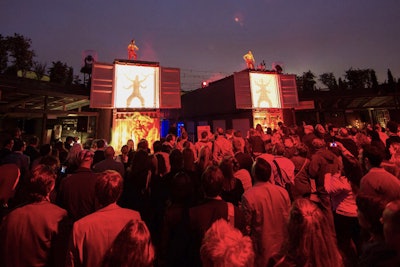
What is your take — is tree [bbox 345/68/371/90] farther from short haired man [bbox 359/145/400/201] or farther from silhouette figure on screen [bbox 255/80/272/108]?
short haired man [bbox 359/145/400/201]

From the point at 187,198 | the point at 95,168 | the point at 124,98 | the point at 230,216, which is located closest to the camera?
the point at 230,216

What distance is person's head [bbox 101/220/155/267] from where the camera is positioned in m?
1.44

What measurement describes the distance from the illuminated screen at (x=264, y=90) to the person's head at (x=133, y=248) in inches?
522

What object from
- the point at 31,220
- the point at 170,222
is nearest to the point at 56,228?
the point at 31,220

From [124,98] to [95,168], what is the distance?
7953mm

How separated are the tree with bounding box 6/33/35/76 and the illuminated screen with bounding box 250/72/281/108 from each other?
22711mm

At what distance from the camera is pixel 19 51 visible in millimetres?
22297

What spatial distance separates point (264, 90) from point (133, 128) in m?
8.71

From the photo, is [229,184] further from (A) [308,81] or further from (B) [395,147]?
(A) [308,81]

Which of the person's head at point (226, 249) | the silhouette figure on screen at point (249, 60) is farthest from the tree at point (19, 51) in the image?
the person's head at point (226, 249)

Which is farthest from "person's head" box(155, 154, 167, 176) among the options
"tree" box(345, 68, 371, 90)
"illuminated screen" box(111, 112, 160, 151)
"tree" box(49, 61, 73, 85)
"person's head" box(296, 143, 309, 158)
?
"tree" box(345, 68, 371, 90)

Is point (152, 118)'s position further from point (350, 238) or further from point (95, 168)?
point (350, 238)

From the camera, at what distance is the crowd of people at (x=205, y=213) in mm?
1467

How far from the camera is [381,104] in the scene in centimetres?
2009
